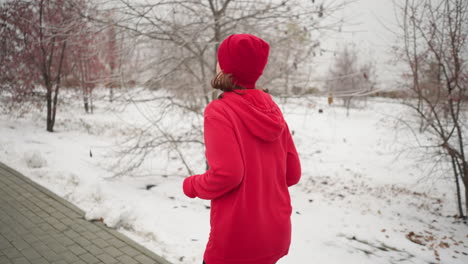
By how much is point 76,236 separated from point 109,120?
13546 millimetres

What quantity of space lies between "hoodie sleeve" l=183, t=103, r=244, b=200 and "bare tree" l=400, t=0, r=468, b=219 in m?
5.23

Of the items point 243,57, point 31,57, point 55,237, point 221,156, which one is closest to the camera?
point 221,156

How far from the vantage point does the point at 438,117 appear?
18.5 ft

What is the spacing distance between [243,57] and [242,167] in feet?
1.74

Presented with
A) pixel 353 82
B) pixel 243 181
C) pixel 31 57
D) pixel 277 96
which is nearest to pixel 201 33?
pixel 277 96

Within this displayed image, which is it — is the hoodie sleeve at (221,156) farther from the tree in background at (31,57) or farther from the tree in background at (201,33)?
the tree in background at (31,57)

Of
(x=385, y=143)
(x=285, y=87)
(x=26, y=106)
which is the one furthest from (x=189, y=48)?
(x=385, y=143)

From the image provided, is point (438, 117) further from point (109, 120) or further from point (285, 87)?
point (109, 120)

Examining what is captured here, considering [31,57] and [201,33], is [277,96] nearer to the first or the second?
[201,33]

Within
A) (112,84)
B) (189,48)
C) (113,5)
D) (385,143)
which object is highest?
(113,5)

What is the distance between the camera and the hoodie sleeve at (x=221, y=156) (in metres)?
1.29

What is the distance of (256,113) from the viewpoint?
55.0 inches

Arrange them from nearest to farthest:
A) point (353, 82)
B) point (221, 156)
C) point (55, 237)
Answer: point (221, 156), point (55, 237), point (353, 82)

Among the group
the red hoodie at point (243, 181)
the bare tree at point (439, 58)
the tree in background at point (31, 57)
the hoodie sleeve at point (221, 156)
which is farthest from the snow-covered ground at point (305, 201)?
the hoodie sleeve at point (221, 156)
